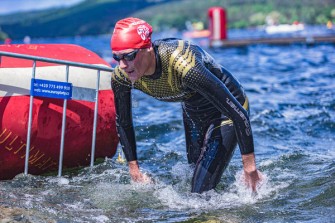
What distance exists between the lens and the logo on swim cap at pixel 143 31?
470cm

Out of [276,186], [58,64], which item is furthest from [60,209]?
[276,186]

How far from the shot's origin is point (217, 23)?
35.4 m

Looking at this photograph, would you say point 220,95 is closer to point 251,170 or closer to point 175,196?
point 251,170

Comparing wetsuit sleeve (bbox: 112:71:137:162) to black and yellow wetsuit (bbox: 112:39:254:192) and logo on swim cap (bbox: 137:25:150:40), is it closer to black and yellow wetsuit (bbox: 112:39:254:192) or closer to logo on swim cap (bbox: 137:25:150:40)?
black and yellow wetsuit (bbox: 112:39:254:192)

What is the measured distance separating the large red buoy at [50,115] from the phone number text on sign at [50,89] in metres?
0.10

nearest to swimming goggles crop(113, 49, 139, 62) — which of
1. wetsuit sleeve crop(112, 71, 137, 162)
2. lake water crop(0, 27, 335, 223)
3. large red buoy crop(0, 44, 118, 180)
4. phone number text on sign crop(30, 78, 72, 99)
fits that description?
wetsuit sleeve crop(112, 71, 137, 162)

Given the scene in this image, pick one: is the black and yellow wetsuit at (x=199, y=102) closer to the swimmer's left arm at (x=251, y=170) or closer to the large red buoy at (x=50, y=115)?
the swimmer's left arm at (x=251, y=170)

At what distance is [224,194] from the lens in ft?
18.7

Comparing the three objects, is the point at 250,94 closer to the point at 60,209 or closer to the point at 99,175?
the point at 99,175

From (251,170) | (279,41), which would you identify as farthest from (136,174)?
(279,41)

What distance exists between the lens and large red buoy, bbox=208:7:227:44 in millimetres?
35384

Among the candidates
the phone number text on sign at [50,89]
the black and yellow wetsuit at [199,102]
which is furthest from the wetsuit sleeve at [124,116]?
the phone number text on sign at [50,89]

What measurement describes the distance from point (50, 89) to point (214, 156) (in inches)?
80.8

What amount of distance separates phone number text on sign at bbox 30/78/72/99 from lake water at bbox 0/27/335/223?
3.14 feet
